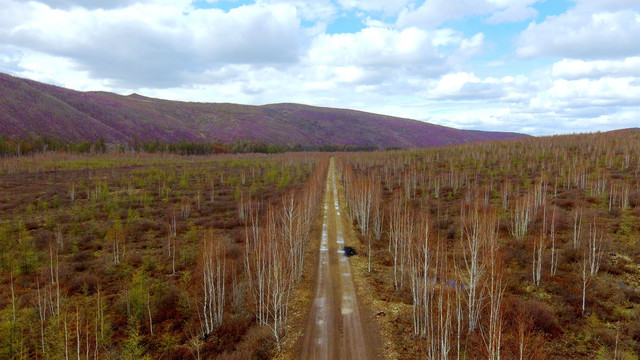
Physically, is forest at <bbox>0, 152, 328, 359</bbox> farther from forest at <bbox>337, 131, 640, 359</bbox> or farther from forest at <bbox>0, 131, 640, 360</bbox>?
forest at <bbox>337, 131, 640, 359</bbox>

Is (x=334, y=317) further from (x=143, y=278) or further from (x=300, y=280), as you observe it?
(x=143, y=278)

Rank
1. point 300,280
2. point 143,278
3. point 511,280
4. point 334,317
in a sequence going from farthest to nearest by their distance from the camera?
point 300,280
point 143,278
point 511,280
point 334,317

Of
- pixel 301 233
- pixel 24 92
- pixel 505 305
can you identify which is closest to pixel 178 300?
pixel 301 233

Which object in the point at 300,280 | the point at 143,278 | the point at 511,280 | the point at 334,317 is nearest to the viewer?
the point at 334,317

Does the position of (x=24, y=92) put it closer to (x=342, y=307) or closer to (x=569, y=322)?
(x=342, y=307)

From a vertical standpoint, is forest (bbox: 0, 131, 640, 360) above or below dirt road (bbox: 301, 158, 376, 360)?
above

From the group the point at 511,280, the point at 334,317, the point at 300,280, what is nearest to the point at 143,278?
the point at 300,280

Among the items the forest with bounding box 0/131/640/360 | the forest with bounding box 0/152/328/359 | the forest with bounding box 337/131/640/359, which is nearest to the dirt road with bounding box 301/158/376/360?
the forest with bounding box 0/131/640/360

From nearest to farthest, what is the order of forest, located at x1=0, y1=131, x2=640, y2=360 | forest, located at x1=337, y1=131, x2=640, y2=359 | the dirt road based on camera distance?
1. forest, located at x1=337, y1=131, x2=640, y2=359
2. forest, located at x1=0, y1=131, x2=640, y2=360
3. the dirt road
